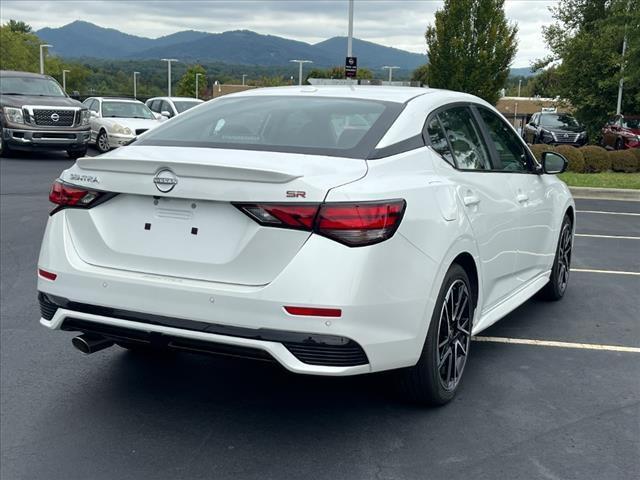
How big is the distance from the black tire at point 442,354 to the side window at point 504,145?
1.14m

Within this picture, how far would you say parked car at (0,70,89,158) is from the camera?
17703mm

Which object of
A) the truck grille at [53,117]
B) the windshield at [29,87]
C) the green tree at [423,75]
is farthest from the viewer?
the green tree at [423,75]

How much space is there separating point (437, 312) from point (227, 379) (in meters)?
1.39

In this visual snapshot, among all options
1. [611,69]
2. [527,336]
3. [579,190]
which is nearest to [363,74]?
[611,69]

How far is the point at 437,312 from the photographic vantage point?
151 inches

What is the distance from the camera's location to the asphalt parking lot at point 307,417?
3475 millimetres

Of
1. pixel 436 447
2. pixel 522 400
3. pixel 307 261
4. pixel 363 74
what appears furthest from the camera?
pixel 363 74

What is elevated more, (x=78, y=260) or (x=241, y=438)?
(x=78, y=260)

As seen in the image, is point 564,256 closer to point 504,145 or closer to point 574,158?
point 504,145

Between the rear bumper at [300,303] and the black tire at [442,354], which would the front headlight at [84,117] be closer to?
the rear bumper at [300,303]

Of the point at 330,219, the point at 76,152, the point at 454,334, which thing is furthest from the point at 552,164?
the point at 76,152

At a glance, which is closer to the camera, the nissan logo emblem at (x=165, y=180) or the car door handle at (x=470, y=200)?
the nissan logo emblem at (x=165, y=180)

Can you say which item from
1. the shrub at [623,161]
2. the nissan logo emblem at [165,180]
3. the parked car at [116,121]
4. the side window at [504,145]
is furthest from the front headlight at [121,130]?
the nissan logo emblem at [165,180]

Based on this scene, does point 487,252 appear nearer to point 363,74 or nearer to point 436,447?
point 436,447
